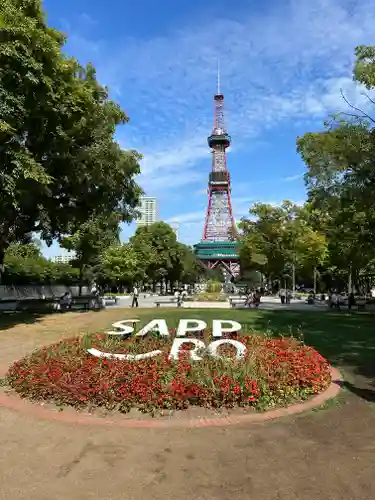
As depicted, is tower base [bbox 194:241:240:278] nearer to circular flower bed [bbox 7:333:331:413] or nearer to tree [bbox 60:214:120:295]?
tree [bbox 60:214:120:295]

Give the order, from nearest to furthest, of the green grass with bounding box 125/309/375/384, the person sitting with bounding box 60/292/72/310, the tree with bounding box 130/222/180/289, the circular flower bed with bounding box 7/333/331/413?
the circular flower bed with bounding box 7/333/331/413, the green grass with bounding box 125/309/375/384, the person sitting with bounding box 60/292/72/310, the tree with bounding box 130/222/180/289

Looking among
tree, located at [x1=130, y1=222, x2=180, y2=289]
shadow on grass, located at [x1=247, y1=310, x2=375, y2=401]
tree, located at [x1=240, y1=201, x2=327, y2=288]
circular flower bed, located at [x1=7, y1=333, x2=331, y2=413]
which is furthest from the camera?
tree, located at [x1=130, y1=222, x2=180, y2=289]

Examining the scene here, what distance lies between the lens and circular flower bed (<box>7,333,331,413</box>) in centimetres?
644

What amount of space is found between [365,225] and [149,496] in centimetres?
2132

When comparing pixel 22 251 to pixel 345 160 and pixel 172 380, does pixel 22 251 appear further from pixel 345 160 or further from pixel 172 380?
pixel 172 380

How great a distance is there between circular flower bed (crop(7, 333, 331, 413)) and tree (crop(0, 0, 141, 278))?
8049 millimetres

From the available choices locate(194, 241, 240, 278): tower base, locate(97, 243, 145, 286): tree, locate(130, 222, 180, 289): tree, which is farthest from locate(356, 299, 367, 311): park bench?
locate(194, 241, 240, 278): tower base

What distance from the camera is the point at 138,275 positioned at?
193 feet

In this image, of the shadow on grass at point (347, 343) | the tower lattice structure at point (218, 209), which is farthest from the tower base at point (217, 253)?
the shadow on grass at point (347, 343)

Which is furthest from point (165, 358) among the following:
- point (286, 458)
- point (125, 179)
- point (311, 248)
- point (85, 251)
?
point (311, 248)

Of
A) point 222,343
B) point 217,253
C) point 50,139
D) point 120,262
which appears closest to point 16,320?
point 50,139

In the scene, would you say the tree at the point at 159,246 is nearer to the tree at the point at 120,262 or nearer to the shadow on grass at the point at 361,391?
the tree at the point at 120,262

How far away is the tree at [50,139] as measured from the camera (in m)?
13.7

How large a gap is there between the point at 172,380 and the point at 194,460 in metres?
2.00
